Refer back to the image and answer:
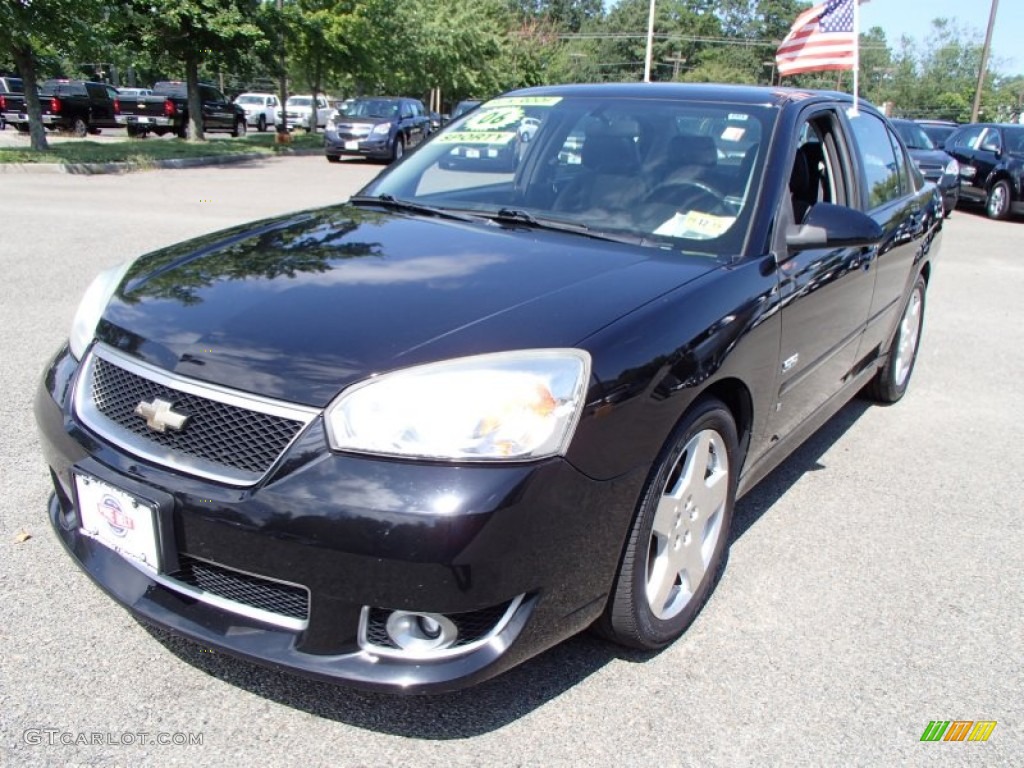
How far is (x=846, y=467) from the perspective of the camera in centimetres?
417

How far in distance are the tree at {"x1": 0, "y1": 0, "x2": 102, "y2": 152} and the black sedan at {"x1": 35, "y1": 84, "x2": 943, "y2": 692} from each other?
592 inches

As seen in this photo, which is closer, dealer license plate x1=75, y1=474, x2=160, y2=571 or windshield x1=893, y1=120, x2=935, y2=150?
dealer license plate x1=75, y1=474, x2=160, y2=571

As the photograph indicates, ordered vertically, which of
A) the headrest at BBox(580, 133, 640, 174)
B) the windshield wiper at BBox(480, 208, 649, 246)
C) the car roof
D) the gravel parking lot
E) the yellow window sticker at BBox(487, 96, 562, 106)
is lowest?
the gravel parking lot

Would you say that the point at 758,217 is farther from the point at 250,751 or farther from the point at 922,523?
the point at 250,751

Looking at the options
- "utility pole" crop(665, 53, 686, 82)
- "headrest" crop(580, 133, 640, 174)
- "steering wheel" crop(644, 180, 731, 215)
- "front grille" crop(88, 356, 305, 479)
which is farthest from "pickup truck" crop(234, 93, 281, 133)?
"utility pole" crop(665, 53, 686, 82)

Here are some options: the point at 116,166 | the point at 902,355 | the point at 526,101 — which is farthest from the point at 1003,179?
the point at 116,166

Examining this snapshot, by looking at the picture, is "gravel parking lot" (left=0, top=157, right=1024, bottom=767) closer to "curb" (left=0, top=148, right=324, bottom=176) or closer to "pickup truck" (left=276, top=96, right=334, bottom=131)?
"curb" (left=0, top=148, right=324, bottom=176)

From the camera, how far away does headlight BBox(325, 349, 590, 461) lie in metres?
1.97

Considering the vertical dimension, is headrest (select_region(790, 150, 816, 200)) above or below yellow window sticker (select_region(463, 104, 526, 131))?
below

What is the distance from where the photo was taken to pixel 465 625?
2.03m

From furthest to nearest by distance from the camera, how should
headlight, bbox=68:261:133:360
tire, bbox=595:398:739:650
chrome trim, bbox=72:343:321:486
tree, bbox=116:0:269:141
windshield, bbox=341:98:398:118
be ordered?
windshield, bbox=341:98:398:118 → tree, bbox=116:0:269:141 → headlight, bbox=68:261:133:360 → tire, bbox=595:398:739:650 → chrome trim, bbox=72:343:321:486

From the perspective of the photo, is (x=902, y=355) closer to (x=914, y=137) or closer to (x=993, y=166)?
(x=914, y=137)

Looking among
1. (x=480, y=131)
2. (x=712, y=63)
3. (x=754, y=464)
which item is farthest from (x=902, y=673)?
(x=712, y=63)

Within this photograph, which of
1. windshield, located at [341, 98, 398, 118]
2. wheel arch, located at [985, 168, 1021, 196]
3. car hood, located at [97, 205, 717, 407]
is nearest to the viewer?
car hood, located at [97, 205, 717, 407]
